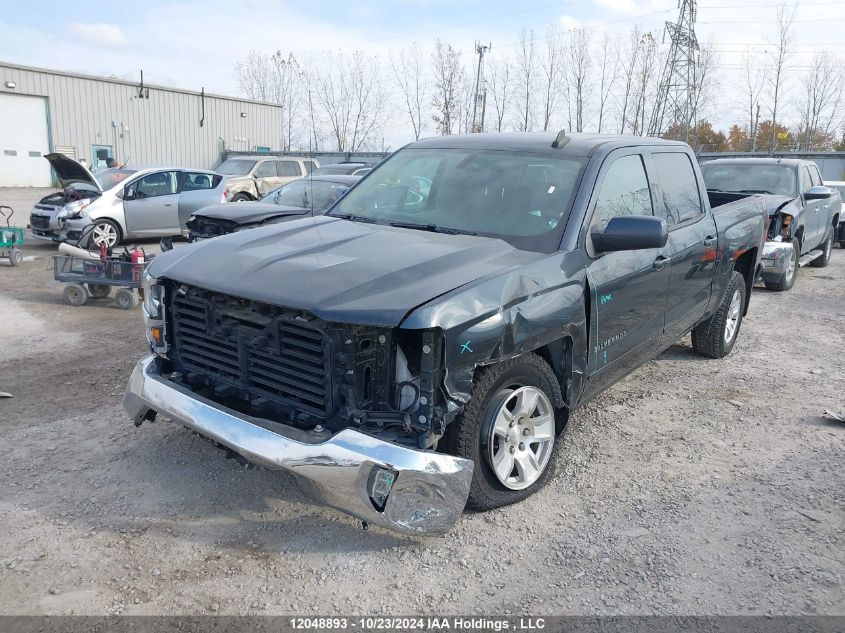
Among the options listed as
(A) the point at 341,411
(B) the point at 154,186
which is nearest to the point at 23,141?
(B) the point at 154,186

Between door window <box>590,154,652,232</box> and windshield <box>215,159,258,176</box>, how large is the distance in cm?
1424

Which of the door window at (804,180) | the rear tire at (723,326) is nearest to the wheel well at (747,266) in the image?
the rear tire at (723,326)

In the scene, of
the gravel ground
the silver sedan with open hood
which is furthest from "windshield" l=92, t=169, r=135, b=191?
the gravel ground

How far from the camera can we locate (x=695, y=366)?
6.50 meters

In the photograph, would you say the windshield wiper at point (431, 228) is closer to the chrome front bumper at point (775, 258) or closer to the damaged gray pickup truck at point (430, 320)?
the damaged gray pickup truck at point (430, 320)

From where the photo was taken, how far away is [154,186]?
13.7m

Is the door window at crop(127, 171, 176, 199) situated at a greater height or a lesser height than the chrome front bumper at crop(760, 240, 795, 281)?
greater

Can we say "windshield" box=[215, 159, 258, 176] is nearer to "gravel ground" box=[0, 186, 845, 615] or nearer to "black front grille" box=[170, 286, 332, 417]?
"gravel ground" box=[0, 186, 845, 615]

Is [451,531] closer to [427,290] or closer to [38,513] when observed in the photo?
[427,290]

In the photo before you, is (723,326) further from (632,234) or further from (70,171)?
(70,171)

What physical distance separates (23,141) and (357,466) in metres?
32.7

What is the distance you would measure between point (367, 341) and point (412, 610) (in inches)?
45.5

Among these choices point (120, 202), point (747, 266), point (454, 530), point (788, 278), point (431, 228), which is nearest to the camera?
point (454, 530)

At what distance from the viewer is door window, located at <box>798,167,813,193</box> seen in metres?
11.1
